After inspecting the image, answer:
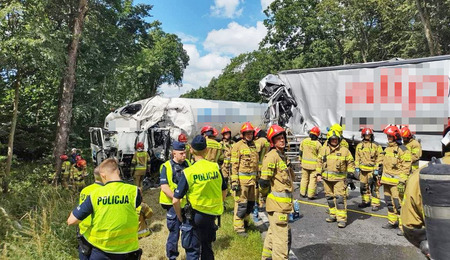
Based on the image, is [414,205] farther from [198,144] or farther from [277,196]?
[198,144]

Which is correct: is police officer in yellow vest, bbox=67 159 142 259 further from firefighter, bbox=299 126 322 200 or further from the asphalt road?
firefighter, bbox=299 126 322 200

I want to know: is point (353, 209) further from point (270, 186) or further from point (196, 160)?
point (196, 160)

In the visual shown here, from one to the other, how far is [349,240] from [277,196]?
2106 mm

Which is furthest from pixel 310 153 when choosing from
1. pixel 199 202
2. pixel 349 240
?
pixel 199 202

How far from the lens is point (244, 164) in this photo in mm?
5715

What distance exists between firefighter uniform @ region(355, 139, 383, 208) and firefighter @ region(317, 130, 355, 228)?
44.9 inches

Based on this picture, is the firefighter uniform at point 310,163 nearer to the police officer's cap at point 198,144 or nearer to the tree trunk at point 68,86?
the police officer's cap at point 198,144

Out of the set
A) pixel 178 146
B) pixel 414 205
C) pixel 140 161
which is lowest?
pixel 140 161

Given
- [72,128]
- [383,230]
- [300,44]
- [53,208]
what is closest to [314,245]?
[383,230]

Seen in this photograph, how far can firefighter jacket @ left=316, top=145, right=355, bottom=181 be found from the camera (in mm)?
5898

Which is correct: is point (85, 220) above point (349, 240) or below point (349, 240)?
above

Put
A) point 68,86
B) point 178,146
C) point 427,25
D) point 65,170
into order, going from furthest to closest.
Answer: point 427,25
point 68,86
point 65,170
point 178,146

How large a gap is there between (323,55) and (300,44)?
258 centimetres

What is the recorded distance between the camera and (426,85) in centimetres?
770
